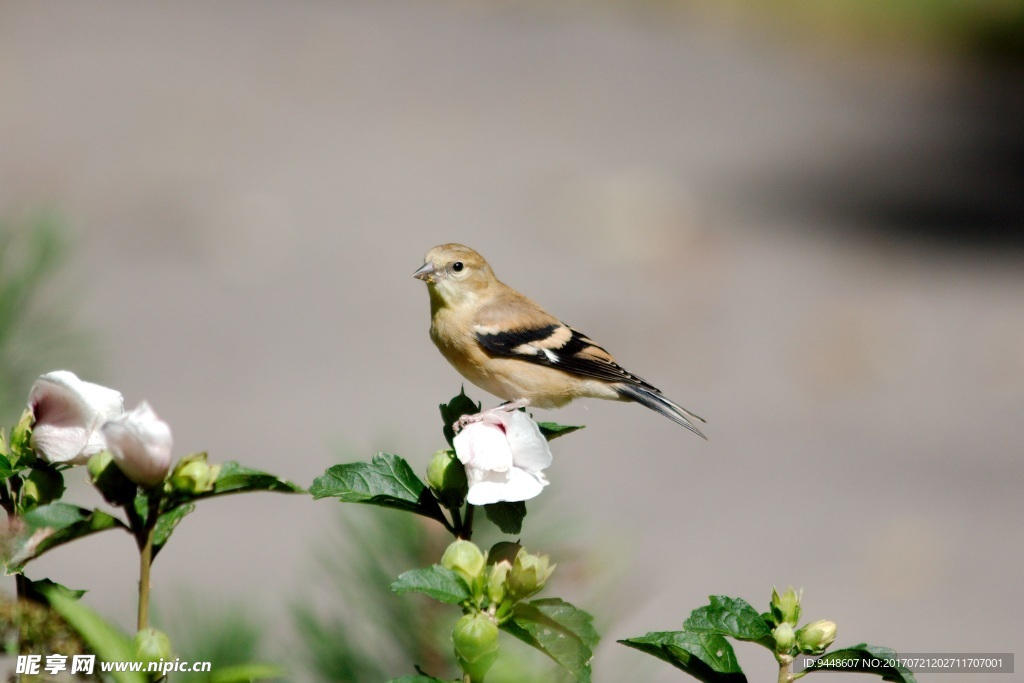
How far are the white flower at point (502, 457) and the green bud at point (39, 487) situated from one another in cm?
25

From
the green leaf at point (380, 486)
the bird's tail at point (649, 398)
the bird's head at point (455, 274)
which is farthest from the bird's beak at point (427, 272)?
the green leaf at point (380, 486)

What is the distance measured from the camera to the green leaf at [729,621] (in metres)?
0.66

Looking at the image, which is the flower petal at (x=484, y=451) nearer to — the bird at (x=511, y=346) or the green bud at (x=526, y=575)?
the green bud at (x=526, y=575)

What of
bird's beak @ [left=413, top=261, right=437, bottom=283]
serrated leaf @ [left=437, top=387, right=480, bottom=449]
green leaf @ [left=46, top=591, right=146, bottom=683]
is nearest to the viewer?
green leaf @ [left=46, top=591, right=146, bottom=683]

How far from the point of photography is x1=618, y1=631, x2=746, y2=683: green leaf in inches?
26.1

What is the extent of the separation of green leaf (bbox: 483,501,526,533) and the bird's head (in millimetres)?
1014

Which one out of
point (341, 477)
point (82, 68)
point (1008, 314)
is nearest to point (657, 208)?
point (1008, 314)

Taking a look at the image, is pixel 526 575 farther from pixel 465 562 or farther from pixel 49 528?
pixel 49 528

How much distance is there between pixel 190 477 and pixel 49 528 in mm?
78

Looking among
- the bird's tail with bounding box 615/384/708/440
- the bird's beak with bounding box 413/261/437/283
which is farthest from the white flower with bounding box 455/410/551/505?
the bird's tail with bounding box 615/384/708/440

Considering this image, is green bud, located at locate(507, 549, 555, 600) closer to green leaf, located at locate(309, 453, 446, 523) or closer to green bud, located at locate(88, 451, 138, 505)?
green leaf, located at locate(309, 453, 446, 523)

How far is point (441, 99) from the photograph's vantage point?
749cm

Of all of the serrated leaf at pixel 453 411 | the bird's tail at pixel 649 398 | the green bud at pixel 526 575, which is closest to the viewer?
the green bud at pixel 526 575

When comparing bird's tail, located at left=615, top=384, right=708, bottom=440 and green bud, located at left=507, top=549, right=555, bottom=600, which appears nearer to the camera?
green bud, located at left=507, top=549, right=555, bottom=600
